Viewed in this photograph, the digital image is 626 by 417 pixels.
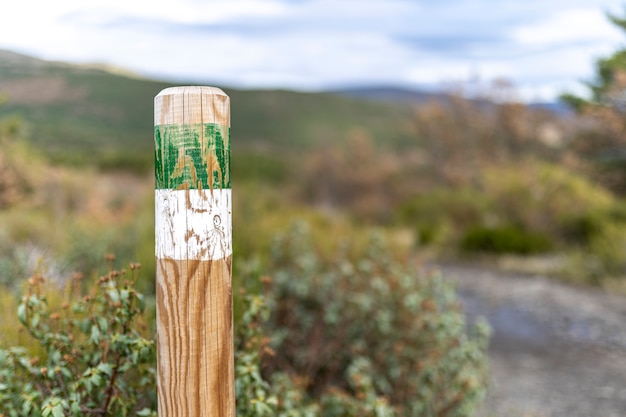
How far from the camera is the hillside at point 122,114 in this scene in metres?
9.91

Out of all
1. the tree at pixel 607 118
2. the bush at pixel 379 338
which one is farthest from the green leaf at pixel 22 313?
the tree at pixel 607 118

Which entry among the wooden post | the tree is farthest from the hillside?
the tree

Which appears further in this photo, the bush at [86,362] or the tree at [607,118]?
the tree at [607,118]

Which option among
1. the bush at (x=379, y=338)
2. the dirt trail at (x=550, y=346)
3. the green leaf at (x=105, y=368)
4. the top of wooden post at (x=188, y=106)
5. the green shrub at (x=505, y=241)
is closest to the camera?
the top of wooden post at (x=188, y=106)

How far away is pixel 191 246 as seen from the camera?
1.57 m

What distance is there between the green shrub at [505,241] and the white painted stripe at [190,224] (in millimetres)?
10416

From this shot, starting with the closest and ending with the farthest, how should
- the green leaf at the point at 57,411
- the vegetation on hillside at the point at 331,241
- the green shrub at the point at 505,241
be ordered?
the green leaf at the point at 57,411, the vegetation on hillside at the point at 331,241, the green shrub at the point at 505,241

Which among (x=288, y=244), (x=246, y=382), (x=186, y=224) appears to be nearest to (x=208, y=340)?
(x=186, y=224)

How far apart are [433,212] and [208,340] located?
502 inches

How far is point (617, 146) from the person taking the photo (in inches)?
611

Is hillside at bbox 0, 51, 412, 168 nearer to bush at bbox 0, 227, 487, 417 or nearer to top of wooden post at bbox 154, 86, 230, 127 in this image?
bush at bbox 0, 227, 487, 417

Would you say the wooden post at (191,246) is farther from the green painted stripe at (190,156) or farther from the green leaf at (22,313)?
the green leaf at (22,313)

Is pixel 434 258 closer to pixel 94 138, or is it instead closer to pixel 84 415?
pixel 84 415

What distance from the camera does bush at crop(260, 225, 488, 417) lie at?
3588mm
